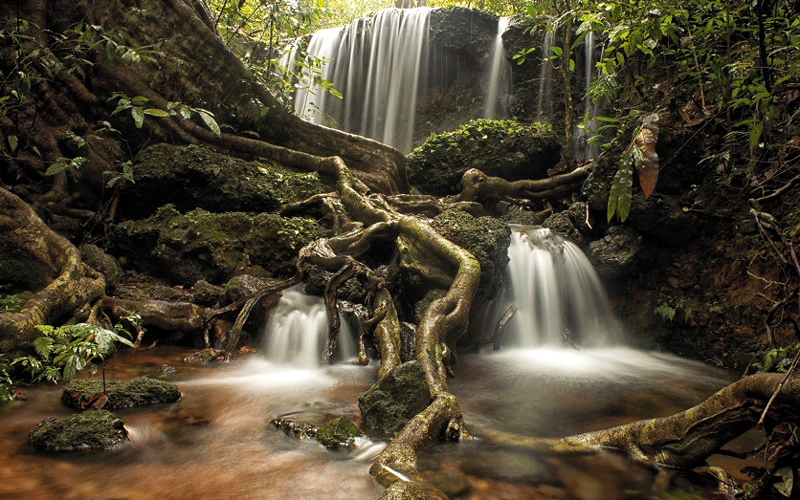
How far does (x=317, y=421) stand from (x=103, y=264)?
4.41m

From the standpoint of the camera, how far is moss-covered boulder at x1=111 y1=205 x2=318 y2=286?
6734mm

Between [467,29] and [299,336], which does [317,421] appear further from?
[467,29]

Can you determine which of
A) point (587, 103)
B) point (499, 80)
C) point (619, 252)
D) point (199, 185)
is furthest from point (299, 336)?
point (499, 80)

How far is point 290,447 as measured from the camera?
308cm

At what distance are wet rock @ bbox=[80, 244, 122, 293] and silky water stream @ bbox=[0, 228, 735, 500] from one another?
1361mm

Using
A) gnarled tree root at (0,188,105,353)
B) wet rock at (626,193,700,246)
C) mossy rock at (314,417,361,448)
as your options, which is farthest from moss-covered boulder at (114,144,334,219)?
wet rock at (626,193,700,246)

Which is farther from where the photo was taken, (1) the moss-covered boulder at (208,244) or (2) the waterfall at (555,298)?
(2) the waterfall at (555,298)

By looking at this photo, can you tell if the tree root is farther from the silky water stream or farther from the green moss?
the green moss

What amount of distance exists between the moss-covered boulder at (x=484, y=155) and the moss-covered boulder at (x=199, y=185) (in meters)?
4.36

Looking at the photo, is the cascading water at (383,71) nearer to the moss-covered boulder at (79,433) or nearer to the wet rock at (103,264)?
the wet rock at (103,264)

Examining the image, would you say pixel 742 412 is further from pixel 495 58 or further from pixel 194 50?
pixel 495 58

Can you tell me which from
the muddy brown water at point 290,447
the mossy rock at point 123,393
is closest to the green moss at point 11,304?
the muddy brown water at point 290,447

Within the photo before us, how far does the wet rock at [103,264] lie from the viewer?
588cm

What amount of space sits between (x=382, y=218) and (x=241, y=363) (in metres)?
3.24
